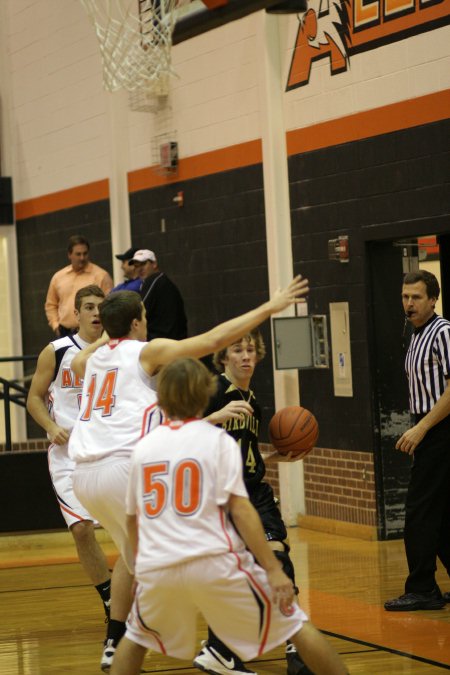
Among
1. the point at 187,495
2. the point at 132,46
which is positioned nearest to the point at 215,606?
the point at 187,495

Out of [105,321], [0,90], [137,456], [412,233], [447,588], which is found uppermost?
[0,90]

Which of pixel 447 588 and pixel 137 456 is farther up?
pixel 137 456

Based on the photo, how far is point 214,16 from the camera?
6.71 m

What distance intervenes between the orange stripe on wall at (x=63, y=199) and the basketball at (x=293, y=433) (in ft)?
25.8

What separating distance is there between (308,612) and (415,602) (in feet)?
2.19

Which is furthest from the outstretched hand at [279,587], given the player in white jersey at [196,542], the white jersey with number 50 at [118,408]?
the white jersey with number 50 at [118,408]

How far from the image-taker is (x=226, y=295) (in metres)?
12.0

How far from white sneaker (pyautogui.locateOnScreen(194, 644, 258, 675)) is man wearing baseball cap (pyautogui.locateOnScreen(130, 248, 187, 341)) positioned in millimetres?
5537

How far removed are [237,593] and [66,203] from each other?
10992 millimetres

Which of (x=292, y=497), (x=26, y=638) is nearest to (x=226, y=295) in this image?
(x=292, y=497)

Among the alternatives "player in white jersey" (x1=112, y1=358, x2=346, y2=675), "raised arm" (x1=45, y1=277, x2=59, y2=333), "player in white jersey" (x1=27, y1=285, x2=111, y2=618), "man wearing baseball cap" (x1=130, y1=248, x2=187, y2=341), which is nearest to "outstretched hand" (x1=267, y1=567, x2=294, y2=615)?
"player in white jersey" (x1=112, y1=358, x2=346, y2=675)

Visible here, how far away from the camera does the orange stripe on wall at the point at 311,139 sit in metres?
9.58

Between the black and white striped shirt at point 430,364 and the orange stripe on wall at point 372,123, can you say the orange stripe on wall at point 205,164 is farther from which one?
the black and white striped shirt at point 430,364

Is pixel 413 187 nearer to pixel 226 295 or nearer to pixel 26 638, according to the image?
pixel 226 295
